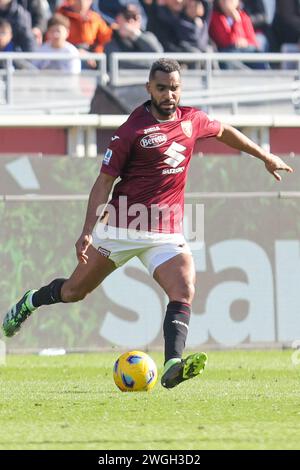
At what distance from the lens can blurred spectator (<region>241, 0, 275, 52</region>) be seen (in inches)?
831

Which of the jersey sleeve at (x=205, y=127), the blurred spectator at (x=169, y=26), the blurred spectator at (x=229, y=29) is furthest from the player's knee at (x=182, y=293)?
the blurred spectator at (x=229, y=29)

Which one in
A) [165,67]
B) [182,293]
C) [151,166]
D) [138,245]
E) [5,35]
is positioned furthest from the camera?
[5,35]

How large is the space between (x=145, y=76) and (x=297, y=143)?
2470mm

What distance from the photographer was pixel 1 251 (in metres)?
15.2

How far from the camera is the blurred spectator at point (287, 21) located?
20.9m

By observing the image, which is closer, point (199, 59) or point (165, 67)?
point (165, 67)

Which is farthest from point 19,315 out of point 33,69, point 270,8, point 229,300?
point 270,8

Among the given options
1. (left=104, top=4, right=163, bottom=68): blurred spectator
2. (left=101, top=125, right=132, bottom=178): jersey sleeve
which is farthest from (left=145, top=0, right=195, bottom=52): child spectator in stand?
(left=101, top=125, right=132, bottom=178): jersey sleeve

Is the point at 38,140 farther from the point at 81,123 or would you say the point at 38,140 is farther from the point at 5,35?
the point at 5,35

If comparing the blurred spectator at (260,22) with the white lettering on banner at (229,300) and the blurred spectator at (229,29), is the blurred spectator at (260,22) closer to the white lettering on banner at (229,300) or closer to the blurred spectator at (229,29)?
the blurred spectator at (229,29)

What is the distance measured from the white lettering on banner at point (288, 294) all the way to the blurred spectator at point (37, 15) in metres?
6.14

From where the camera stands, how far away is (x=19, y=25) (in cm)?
1880

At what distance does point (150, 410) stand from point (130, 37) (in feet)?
36.8
